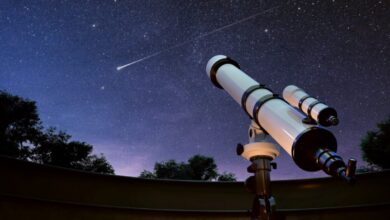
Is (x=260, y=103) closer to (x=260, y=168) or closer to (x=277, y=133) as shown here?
(x=277, y=133)

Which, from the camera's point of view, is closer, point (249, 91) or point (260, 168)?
point (260, 168)

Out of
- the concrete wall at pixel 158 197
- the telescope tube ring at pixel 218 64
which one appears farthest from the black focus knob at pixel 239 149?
the concrete wall at pixel 158 197

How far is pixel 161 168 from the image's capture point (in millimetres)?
17797

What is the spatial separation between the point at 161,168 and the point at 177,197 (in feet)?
21.4

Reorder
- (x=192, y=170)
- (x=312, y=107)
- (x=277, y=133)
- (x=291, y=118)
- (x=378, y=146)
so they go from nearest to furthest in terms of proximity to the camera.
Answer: (x=291, y=118), (x=277, y=133), (x=312, y=107), (x=378, y=146), (x=192, y=170)

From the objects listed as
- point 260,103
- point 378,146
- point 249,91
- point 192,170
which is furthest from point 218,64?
point 378,146

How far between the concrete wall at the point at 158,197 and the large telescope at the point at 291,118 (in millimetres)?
6857

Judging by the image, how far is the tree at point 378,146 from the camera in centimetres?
1562

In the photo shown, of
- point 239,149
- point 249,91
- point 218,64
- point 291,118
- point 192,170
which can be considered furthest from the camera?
point 192,170

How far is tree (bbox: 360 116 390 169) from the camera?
15625 millimetres

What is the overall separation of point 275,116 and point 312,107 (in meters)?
1.14

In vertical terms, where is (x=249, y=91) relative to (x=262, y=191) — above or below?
above

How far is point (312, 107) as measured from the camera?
4.13 metres

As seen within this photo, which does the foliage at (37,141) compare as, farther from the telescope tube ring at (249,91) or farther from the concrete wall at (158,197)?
the telescope tube ring at (249,91)
